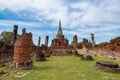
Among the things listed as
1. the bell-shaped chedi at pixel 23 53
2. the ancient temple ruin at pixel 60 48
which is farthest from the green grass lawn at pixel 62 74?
the ancient temple ruin at pixel 60 48

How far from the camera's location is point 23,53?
42.2ft

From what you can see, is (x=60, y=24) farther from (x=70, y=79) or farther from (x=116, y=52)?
(x=70, y=79)

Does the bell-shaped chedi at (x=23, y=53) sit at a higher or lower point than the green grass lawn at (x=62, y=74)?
A: higher

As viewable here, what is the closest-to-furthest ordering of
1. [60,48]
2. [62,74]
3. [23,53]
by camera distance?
[62,74], [23,53], [60,48]

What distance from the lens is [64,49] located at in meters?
34.7

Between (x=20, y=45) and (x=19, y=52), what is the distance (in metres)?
0.63

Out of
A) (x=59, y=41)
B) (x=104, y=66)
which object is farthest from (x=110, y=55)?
(x=59, y=41)

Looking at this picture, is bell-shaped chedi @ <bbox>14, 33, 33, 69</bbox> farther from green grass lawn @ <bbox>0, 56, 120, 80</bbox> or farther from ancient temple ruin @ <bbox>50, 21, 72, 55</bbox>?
ancient temple ruin @ <bbox>50, 21, 72, 55</bbox>

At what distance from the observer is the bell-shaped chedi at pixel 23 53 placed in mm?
12461

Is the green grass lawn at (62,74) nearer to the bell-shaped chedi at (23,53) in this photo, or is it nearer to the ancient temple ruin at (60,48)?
the bell-shaped chedi at (23,53)

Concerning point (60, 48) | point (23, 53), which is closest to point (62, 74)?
point (23, 53)

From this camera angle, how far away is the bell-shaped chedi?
12461 millimetres

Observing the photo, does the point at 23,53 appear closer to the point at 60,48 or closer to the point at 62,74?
the point at 62,74

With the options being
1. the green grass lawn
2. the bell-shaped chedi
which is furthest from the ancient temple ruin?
the green grass lawn
